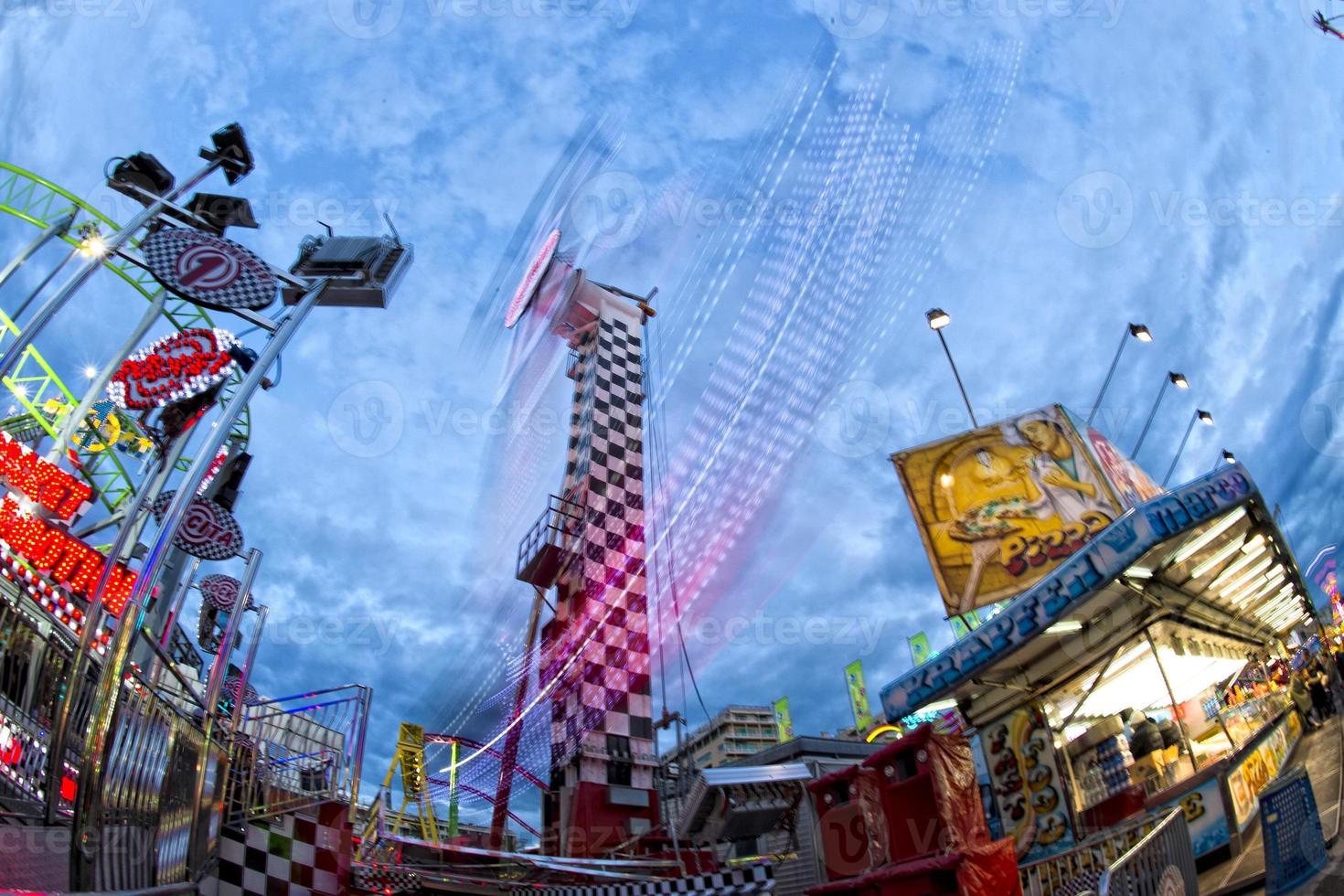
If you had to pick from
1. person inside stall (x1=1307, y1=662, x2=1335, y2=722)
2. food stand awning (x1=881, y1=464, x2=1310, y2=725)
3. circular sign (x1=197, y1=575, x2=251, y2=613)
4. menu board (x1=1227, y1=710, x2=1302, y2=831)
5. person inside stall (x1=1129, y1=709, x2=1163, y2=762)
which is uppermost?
circular sign (x1=197, y1=575, x2=251, y2=613)

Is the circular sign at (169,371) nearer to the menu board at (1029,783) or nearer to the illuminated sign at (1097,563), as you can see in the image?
the illuminated sign at (1097,563)

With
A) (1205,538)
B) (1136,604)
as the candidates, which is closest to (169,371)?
(1136,604)

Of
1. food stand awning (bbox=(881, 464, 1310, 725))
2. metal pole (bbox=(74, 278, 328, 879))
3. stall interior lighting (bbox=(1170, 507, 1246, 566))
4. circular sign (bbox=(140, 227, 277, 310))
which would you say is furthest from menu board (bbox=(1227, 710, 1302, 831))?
circular sign (bbox=(140, 227, 277, 310))

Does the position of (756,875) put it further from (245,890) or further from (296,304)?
(296,304)

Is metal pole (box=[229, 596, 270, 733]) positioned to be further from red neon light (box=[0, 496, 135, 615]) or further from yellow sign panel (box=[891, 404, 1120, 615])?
yellow sign panel (box=[891, 404, 1120, 615])

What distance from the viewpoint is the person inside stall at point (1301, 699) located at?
13.6 meters

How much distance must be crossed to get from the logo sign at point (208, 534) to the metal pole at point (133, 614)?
9.28m

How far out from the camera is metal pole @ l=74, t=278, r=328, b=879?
353cm

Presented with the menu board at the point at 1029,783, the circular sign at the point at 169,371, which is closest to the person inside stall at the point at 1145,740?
the menu board at the point at 1029,783

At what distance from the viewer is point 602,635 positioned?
1680cm

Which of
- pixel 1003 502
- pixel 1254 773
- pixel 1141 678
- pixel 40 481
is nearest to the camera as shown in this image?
pixel 1254 773

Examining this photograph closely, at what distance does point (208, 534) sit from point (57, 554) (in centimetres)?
319

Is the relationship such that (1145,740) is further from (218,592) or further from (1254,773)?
(218,592)

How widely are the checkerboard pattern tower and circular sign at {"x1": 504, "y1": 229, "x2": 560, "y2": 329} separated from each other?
4.30 m
